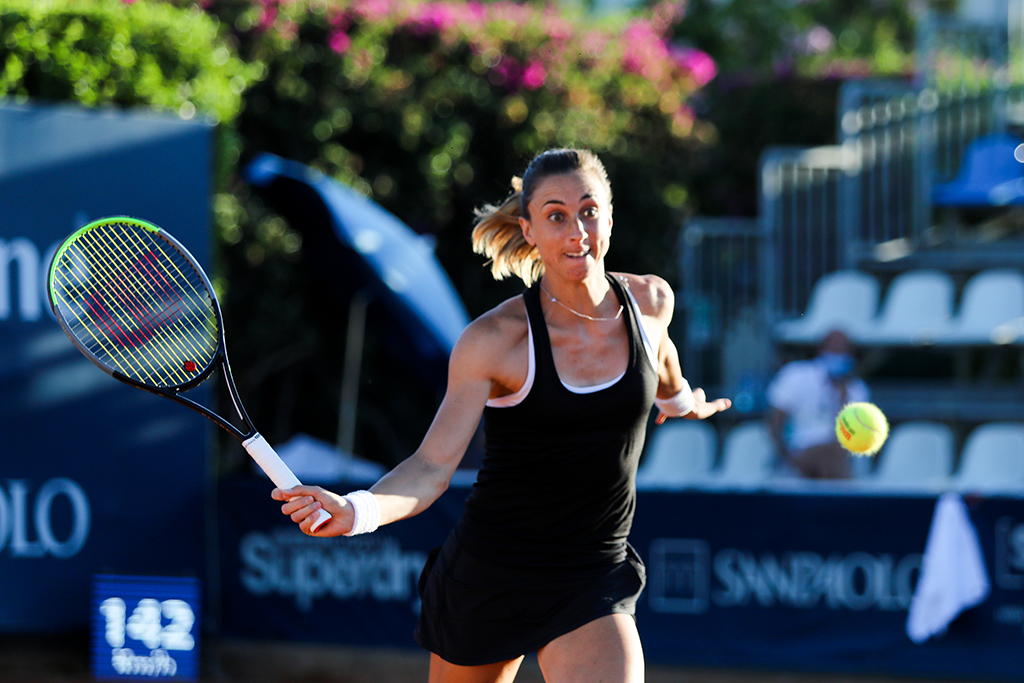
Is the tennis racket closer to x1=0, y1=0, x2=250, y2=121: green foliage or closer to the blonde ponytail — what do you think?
the blonde ponytail

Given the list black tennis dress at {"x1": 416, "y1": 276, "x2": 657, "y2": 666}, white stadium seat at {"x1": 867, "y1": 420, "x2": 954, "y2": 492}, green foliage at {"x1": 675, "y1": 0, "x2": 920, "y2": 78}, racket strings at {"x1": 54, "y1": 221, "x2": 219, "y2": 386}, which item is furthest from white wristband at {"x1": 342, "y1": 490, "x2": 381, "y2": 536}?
green foliage at {"x1": 675, "y1": 0, "x2": 920, "y2": 78}

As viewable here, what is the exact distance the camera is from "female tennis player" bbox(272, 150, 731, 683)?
2.68m

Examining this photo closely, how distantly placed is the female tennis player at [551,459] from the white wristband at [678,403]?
1.01 feet

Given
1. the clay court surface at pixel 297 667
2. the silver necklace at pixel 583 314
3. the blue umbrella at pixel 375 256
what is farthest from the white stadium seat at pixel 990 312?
the silver necklace at pixel 583 314

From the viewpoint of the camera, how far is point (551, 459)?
108 inches

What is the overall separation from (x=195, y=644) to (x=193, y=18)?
3.51 metres

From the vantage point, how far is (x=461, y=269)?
9258mm

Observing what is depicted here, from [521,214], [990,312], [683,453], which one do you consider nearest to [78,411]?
[521,214]

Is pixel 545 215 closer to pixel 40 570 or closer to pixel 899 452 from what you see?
pixel 40 570

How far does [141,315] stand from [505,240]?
121cm

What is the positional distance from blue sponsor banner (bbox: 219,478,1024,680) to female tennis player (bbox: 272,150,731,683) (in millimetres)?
2498

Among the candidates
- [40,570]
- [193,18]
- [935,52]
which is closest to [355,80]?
[193,18]

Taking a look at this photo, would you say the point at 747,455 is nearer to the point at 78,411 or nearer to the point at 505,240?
the point at 78,411

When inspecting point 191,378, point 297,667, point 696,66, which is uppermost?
point 696,66
